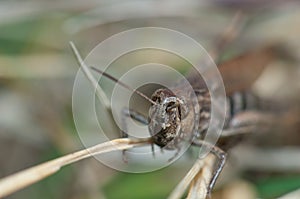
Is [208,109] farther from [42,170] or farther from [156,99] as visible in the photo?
[42,170]

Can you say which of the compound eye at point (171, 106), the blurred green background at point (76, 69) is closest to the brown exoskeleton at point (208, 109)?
the compound eye at point (171, 106)

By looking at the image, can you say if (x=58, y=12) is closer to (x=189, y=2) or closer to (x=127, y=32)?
(x=127, y=32)

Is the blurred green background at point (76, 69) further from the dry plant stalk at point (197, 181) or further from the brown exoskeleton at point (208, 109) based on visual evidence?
the dry plant stalk at point (197, 181)

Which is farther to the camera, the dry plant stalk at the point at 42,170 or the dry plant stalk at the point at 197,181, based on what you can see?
the dry plant stalk at the point at 197,181

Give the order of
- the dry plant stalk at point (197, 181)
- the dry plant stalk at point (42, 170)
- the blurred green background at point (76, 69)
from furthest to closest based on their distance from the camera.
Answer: the blurred green background at point (76, 69) < the dry plant stalk at point (197, 181) < the dry plant stalk at point (42, 170)

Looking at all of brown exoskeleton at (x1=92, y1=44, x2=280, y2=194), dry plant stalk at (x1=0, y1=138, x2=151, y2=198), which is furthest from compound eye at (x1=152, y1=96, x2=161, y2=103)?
dry plant stalk at (x1=0, y1=138, x2=151, y2=198)

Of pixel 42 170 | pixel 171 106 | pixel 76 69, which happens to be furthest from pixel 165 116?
pixel 76 69

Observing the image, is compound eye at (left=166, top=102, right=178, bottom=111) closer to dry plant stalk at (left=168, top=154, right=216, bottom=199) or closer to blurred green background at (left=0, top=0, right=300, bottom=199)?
dry plant stalk at (left=168, top=154, right=216, bottom=199)
